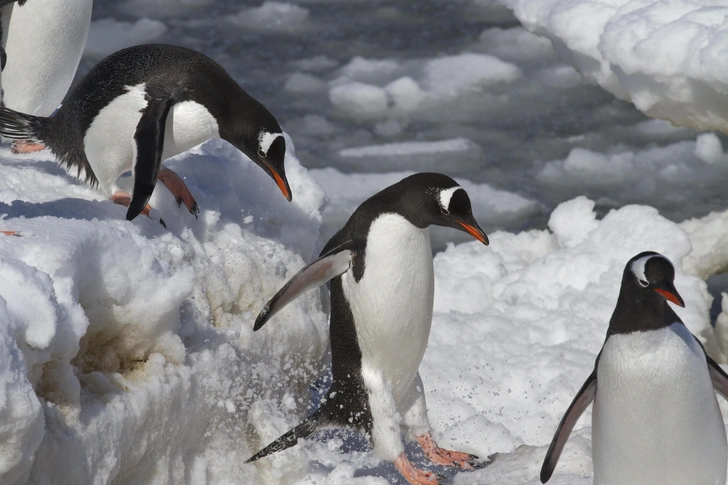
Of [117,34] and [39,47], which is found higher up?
[39,47]

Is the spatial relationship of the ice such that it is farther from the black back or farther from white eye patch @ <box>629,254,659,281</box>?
white eye patch @ <box>629,254,659,281</box>

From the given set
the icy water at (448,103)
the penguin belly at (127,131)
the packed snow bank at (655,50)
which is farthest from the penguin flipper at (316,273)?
the icy water at (448,103)

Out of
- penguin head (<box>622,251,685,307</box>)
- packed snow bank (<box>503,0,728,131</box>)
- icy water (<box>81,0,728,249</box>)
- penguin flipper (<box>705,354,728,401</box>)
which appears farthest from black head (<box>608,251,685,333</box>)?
icy water (<box>81,0,728,249</box>)

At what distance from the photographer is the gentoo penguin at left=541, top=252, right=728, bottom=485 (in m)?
1.97

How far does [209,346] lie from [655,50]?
2760mm

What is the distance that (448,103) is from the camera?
20.9ft

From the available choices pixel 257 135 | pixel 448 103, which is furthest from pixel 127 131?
pixel 448 103

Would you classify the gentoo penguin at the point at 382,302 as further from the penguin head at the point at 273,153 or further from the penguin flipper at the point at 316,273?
the penguin head at the point at 273,153

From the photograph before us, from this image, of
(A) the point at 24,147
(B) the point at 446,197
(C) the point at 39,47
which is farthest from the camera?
(C) the point at 39,47

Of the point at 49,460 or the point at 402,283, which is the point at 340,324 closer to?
the point at 402,283

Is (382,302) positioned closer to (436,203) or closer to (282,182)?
(436,203)

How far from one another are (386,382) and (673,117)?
Result: 2771 millimetres

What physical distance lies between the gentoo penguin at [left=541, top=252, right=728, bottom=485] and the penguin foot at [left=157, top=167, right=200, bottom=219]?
1.13m

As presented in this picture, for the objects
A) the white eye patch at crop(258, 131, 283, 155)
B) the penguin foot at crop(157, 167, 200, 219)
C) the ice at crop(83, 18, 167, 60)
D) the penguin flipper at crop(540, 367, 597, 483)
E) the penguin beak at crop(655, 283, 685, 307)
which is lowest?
the ice at crop(83, 18, 167, 60)
